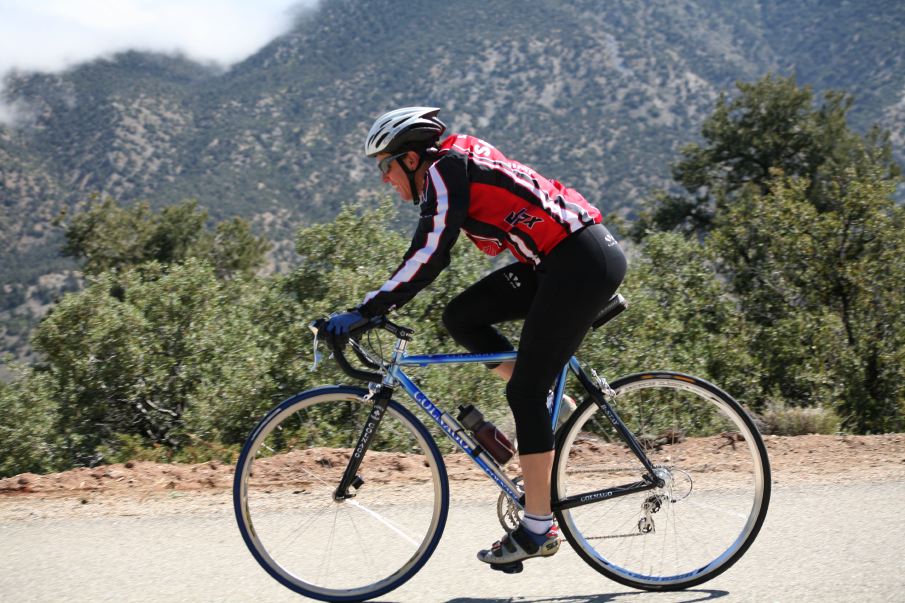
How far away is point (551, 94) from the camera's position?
118875 mm

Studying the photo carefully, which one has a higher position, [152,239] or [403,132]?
[152,239]

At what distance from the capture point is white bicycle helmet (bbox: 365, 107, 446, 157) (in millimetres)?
3447

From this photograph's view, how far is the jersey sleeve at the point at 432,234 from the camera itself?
10.8ft

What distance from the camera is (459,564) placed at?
388cm

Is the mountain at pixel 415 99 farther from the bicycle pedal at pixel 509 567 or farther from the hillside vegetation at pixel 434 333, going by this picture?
the bicycle pedal at pixel 509 567

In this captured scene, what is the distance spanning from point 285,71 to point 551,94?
47.6m

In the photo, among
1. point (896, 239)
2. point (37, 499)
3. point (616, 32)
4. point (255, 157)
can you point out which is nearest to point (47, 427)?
point (37, 499)

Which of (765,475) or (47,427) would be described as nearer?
(765,475)

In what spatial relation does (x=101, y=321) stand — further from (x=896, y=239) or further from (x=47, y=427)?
(x=896, y=239)

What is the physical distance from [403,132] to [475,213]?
44cm

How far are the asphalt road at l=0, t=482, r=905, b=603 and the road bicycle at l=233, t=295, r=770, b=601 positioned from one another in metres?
0.11

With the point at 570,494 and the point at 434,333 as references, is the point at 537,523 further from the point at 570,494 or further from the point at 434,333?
the point at 434,333

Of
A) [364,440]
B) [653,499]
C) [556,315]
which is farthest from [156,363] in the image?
[556,315]

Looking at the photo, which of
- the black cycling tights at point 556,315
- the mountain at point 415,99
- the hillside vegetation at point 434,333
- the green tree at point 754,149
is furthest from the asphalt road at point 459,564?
the mountain at point 415,99
